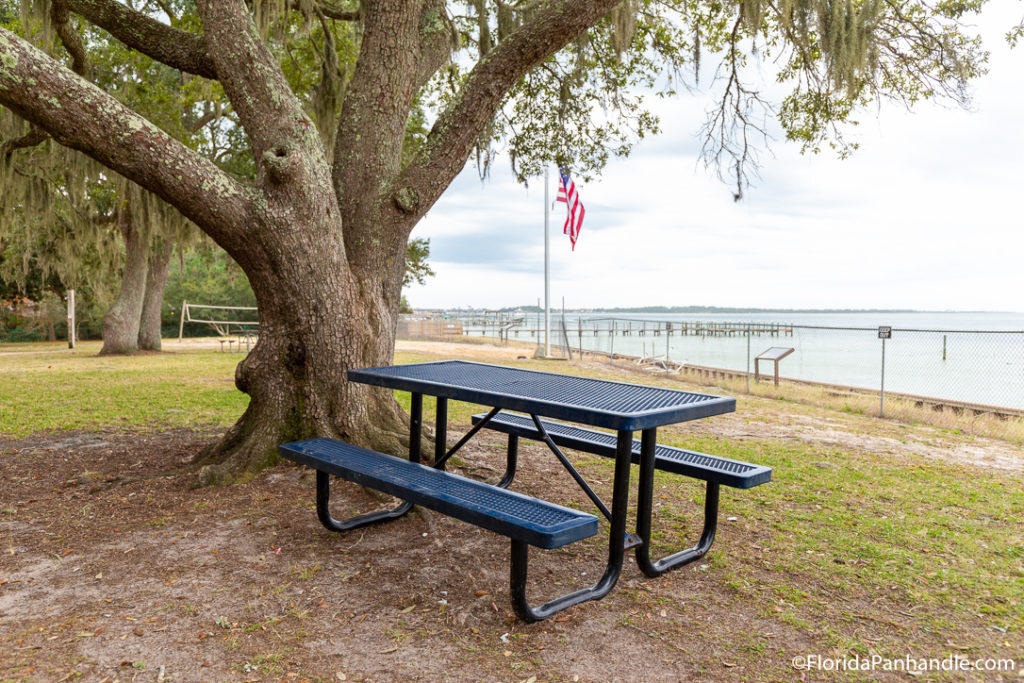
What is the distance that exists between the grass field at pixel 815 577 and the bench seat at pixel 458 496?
0.45 meters

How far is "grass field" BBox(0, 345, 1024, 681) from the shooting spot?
2.51m

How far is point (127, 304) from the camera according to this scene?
18125 millimetres

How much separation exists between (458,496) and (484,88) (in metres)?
3.05

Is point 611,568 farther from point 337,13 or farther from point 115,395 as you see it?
point 115,395

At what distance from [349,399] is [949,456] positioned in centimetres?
562

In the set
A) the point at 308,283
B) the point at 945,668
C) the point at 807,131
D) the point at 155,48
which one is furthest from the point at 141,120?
the point at 807,131

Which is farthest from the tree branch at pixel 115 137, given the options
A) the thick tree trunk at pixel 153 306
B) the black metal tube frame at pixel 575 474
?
the thick tree trunk at pixel 153 306

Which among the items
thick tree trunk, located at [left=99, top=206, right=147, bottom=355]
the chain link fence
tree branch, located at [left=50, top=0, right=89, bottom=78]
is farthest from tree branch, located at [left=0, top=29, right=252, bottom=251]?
thick tree trunk, located at [left=99, top=206, right=147, bottom=355]

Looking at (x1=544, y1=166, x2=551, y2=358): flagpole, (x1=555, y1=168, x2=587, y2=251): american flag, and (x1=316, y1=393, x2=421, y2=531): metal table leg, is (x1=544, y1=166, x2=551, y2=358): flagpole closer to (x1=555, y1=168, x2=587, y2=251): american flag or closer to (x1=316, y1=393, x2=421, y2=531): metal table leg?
(x1=555, y1=168, x2=587, y2=251): american flag

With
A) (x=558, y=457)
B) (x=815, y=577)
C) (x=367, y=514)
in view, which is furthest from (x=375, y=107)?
(x=815, y=577)

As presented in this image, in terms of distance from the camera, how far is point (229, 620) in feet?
8.88

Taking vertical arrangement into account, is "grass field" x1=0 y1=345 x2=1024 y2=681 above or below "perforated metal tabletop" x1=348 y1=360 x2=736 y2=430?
below

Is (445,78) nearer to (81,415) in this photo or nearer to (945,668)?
(81,415)

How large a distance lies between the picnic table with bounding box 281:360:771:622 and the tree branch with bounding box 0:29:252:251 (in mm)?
1404
